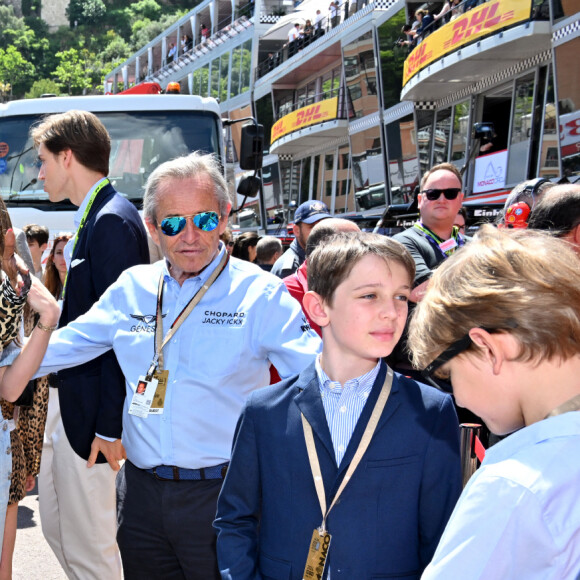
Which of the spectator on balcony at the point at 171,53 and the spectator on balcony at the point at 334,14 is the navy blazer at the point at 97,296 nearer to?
the spectator on balcony at the point at 334,14

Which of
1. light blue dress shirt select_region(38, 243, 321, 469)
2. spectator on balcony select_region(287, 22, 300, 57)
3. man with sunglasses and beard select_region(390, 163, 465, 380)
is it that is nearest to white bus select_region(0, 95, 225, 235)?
man with sunglasses and beard select_region(390, 163, 465, 380)

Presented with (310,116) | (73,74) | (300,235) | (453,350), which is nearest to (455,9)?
(310,116)

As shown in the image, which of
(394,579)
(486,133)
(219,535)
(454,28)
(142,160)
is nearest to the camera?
(394,579)

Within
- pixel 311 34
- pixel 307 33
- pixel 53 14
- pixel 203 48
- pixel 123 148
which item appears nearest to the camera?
pixel 123 148

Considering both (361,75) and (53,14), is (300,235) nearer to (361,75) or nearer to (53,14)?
(361,75)

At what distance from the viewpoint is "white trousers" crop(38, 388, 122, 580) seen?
3.59 metres

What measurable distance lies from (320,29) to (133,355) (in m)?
30.6

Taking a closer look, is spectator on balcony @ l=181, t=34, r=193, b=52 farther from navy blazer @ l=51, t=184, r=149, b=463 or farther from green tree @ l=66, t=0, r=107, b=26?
green tree @ l=66, t=0, r=107, b=26

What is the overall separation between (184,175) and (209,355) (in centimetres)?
68

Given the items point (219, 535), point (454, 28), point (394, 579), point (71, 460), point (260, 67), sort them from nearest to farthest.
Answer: point (394, 579) < point (219, 535) < point (71, 460) < point (454, 28) < point (260, 67)

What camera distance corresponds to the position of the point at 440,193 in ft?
15.9

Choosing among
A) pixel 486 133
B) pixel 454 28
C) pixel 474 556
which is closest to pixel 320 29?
pixel 454 28

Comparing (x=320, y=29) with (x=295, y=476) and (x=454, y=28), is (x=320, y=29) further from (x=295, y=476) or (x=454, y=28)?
(x=295, y=476)

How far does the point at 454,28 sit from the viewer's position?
62.5ft
